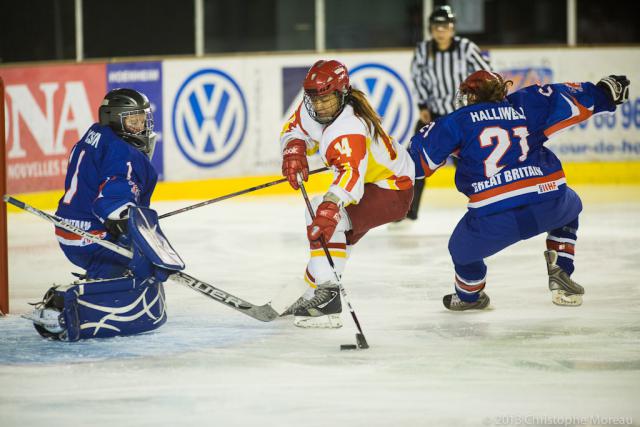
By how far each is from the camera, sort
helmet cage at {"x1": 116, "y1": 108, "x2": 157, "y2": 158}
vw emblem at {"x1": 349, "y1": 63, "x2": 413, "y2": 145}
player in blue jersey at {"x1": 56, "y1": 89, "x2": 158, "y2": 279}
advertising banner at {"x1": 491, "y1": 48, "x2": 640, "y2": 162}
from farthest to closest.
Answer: advertising banner at {"x1": 491, "y1": 48, "x2": 640, "y2": 162} → vw emblem at {"x1": 349, "y1": 63, "x2": 413, "y2": 145} → helmet cage at {"x1": 116, "y1": 108, "x2": 157, "y2": 158} → player in blue jersey at {"x1": 56, "y1": 89, "x2": 158, "y2": 279}

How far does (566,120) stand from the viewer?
409 centimetres

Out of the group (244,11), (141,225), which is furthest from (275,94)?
(141,225)

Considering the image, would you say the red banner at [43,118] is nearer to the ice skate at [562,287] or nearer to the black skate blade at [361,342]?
the ice skate at [562,287]

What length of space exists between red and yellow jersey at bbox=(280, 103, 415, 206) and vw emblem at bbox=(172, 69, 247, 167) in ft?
12.0

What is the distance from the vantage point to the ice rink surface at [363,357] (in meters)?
2.84

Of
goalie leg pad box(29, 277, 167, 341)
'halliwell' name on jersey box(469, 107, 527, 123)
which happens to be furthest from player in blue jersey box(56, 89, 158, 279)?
'halliwell' name on jersey box(469, 107, 527, 123)

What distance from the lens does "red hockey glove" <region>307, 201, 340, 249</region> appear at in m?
3.60

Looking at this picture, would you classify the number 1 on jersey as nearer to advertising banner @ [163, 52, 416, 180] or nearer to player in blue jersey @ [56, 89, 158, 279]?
player in blue jersey @ [56, 89, 158, 279]

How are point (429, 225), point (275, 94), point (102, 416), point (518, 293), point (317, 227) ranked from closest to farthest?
point (102, 416)
point (317, 227)
point (518, 293)
point (429, 225)
point (275, 94)

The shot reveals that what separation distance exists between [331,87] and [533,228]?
854mm

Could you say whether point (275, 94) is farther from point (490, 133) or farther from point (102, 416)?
point (102, 416)

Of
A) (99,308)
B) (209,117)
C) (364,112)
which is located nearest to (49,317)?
(99,308)

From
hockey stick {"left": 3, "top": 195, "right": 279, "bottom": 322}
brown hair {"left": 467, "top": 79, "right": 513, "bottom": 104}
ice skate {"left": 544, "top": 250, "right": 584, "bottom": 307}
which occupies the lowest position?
ice skate {"left": 544, "top": 250, "right": 584, "bottom": 307}

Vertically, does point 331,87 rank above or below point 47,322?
above
